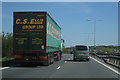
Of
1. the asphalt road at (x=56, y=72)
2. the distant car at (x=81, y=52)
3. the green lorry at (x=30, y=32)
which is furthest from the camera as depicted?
the distant car at (x=81, y=52)

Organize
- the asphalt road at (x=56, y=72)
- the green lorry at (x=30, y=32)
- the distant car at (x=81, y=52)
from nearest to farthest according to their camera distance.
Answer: the asphalt road at (x=56, y=72), the green lorry at (x=30, y=32), the distant car at (x=81, y=52)

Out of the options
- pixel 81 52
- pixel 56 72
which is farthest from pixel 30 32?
pixel 81 52

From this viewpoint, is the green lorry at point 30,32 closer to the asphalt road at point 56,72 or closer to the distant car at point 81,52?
the asphalt road at point 56,72

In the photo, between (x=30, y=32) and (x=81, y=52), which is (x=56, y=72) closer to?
(x=30, y=32)

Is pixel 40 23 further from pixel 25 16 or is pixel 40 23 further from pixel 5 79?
pixel 5 79

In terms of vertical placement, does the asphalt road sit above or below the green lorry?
below

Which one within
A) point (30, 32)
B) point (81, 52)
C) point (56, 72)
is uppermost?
point (30, 32)

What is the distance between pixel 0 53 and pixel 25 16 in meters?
19.6

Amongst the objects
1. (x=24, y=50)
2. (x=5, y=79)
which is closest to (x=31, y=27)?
(x=24, y=50)

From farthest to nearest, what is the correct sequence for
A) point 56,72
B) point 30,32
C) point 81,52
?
point 81,52 < point 30,32 < point 56,72

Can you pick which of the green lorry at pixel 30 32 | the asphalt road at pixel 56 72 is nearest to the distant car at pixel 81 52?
the asphalt road at pixel 56 72

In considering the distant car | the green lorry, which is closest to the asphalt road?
the green lorry

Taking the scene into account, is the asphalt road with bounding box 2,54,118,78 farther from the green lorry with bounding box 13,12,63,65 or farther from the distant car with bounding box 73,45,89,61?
the distant car with bounding box 73,45,89,61

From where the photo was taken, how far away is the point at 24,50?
1628 cm
